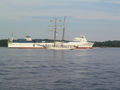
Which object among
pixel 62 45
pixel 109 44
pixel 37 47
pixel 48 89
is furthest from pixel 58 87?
pixel 109 44

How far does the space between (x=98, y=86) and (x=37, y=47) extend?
116144 mm

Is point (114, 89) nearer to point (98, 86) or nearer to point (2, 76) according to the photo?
point (98, 86)

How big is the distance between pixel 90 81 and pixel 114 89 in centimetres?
300

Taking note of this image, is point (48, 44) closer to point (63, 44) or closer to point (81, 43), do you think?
point (63, 44)

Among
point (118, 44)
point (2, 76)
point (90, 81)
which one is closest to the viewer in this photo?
point (90, 81)

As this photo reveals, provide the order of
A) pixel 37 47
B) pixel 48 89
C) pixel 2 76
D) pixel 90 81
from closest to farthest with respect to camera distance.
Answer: pixel 48 89 < pixel 90 81 < pixel 2 76 < pixel 37 47

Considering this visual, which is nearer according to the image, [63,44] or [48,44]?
[63,44]

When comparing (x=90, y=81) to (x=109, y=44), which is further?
(x=109, y=44)

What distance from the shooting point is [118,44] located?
198250 mm

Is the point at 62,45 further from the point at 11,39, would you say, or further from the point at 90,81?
the point at 90,81

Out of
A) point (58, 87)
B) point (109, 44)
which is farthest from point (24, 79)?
point (109, 44)

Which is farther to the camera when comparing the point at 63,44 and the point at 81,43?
the point at 81,43

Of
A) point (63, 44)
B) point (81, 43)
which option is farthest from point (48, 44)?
point (81, 43)

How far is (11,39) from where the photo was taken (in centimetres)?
14725
